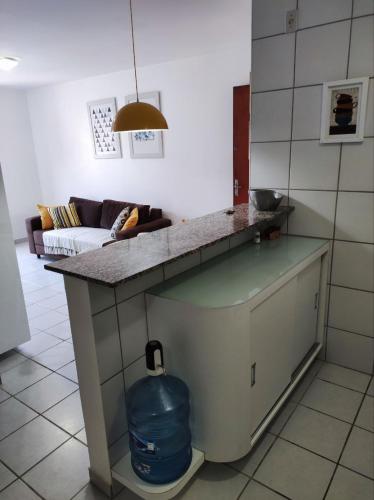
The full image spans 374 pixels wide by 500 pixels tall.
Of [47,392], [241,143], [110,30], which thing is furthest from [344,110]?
[47,392]

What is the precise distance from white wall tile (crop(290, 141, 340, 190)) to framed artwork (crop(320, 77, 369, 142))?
7 cm

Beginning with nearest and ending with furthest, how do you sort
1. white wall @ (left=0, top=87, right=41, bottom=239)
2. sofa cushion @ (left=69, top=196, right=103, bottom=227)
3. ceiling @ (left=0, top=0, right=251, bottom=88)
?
1. ceiling @ (left=0, top=0, right=251, bottom=88)
2. sofa cushion @ (left=69, top=196, right=103, bottom=227)
3. white wall @ (left=0, top=87, right=41, bottom=239)

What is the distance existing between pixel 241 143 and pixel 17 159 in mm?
3973

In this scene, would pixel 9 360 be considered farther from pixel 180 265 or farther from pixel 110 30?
pixel 110 30

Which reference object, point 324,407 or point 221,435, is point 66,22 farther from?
point 324,407

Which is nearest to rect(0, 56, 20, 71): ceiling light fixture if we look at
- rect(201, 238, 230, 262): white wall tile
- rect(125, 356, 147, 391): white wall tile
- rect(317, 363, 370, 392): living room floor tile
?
rect(201, 238, 230, 262): white wall tile

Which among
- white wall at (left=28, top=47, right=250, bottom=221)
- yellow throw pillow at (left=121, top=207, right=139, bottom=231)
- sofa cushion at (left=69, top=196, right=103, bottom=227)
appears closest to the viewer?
white wall at (left=28, top=47, right=250, bottom=221)

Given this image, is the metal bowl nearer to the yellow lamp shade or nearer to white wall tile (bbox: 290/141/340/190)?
white wall tile (bbox: 290/141/340/190)

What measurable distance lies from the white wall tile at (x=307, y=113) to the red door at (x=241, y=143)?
1.80 meters

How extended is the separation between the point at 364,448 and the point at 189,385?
90 cm

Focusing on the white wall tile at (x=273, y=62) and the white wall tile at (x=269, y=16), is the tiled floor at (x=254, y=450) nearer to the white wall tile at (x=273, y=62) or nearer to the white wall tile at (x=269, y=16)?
the white wall tile at (x=273, y=62)

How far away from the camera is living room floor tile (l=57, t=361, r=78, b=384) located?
2.25 meters

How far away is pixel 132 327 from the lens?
142 centimetres

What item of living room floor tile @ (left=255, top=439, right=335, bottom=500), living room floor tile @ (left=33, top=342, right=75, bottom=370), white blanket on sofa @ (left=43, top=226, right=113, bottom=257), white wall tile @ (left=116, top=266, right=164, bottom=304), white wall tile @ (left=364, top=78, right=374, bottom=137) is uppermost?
white wall tile @ (left=364, top=78, right=374, bottom=137)
